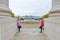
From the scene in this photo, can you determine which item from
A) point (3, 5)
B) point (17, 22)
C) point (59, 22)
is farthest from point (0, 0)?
point (17, 22)

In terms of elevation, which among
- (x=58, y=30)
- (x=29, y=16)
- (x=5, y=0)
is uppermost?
(x=5, y=0)

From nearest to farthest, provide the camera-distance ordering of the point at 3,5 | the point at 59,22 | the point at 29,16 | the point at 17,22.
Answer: the point at 59,22 → the point at 3,5 → the point at 17,22 → the point at 29,16

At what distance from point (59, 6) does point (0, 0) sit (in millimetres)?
3071

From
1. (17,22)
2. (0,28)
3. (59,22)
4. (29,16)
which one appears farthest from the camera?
(29,16)

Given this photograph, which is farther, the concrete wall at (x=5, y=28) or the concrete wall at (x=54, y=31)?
the concrete wall at (x=54, y=31)

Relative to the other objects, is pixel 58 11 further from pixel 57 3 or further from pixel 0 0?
pixel 0 0

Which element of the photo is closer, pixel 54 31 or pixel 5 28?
pixel 5 28

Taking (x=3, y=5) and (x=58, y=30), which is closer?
(x=58, y=30)

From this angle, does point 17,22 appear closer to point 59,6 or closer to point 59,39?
point 59,6

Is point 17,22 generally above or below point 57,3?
below

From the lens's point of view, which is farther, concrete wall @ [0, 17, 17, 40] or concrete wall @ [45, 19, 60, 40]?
concrete wall @ [45, 19, 60, 40]

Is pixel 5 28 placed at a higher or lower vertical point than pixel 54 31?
higher

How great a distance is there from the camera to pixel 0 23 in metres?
6.18

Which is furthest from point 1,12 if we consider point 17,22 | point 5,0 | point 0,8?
point 17,22
